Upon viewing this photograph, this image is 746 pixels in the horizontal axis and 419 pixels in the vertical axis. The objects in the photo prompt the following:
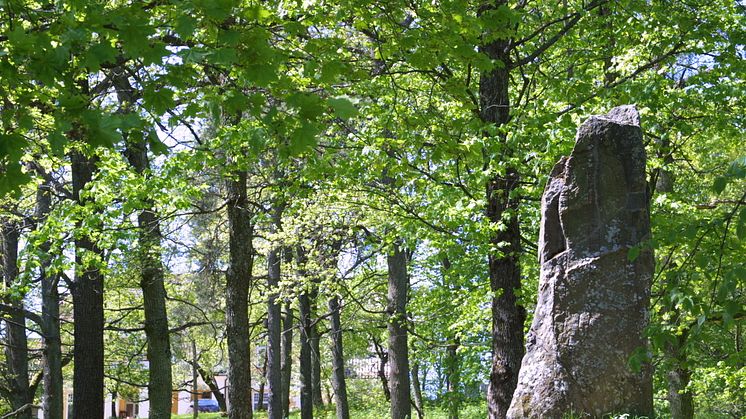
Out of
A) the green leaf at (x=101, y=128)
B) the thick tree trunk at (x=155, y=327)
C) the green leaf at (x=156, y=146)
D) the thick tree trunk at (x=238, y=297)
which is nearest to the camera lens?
the green leaf at (x=101, y=128)

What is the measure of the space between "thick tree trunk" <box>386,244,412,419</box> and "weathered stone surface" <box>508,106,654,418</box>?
737 centimetres

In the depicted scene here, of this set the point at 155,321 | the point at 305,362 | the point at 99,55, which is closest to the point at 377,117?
the point at 155,321

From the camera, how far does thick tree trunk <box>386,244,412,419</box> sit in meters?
15.2

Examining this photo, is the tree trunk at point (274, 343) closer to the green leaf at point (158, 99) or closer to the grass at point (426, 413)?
the grass at point (426, 413)

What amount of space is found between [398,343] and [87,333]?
659cm

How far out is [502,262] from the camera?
9977 mm

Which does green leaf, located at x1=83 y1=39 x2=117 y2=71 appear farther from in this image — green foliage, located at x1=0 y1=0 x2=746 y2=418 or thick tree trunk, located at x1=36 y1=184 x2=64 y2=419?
thick tree trunk, located at x1=36 y1=184 x2=64 y2=419

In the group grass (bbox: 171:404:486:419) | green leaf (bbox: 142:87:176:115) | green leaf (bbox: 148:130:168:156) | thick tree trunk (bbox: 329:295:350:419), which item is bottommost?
grass (bbox: 171:404:486:419)

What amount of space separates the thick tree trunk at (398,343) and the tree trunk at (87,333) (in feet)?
19.3

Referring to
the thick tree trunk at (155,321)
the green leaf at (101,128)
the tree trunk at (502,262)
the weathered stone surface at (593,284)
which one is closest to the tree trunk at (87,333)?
the thick tree trunk at (155,321)

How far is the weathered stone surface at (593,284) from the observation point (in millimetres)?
7117

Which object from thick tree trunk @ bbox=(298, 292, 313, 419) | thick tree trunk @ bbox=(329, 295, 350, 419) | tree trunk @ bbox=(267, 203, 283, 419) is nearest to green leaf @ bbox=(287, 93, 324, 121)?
tree trunk @ bbox=(267, 203, 283, 419)

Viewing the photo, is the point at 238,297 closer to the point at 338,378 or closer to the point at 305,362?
Result: the point at 338,378

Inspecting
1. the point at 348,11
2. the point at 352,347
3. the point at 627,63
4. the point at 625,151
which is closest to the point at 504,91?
the point at 627,63
